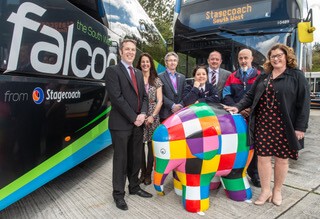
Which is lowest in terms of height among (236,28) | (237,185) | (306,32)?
(237,185)

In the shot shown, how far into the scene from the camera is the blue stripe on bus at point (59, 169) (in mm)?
2383

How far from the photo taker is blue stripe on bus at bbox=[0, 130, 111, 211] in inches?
93.8

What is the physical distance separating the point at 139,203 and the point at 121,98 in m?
1.24

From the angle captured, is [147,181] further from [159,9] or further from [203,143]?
[159,9]

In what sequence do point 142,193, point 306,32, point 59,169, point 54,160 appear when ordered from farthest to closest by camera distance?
1. point 306,32
2. point 142,193
3. point 59,169
4. point 54,160

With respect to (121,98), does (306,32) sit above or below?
above

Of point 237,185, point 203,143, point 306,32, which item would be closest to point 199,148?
point 203,143

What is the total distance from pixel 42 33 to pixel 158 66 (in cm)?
438

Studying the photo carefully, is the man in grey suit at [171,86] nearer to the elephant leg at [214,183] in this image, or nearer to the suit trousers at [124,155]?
the suit trousers at [124,155]

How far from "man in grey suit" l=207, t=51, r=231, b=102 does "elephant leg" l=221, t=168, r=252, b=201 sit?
3.92 ft

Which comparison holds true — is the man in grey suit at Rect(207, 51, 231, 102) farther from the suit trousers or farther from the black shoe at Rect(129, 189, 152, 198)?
the black shoe at Rect(129, 189, 152, 198)

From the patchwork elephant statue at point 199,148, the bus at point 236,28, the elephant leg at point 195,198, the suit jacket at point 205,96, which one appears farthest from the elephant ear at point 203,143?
the bus at point 236,28

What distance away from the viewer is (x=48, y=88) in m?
2.72

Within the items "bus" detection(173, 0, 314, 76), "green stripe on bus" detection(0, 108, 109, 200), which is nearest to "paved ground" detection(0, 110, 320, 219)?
"green stripe on bus" detection(0, 108, 109, 200)
